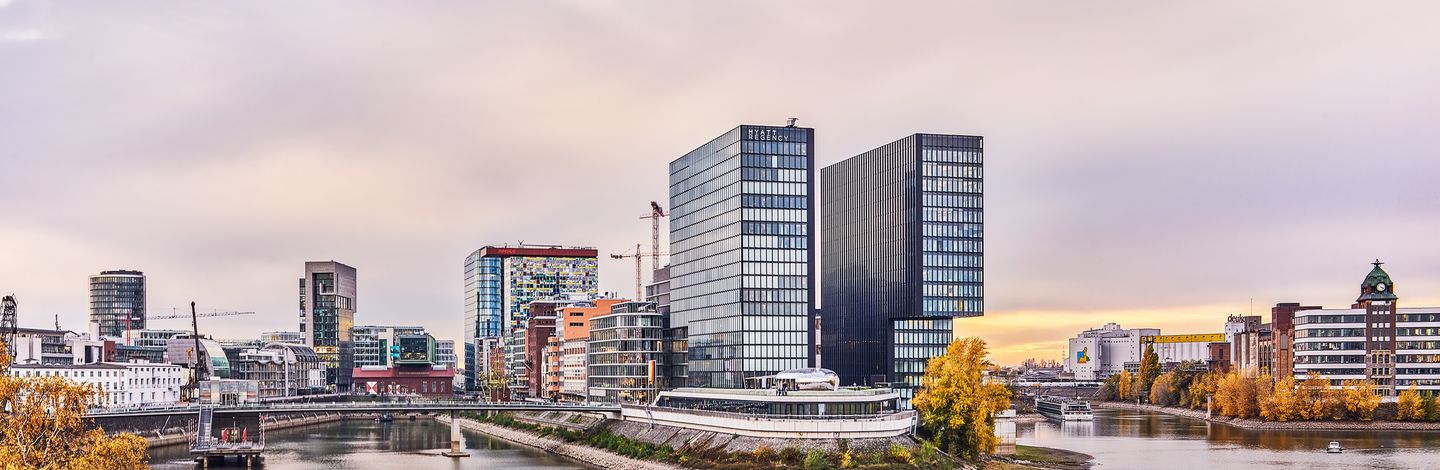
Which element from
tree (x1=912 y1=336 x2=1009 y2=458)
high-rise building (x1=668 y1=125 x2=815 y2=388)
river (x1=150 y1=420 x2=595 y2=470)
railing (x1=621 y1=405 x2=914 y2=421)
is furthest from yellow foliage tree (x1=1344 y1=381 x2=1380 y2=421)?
river (x1=150 y1=420 x2=595 y2=470)

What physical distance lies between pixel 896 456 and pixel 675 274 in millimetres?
83053

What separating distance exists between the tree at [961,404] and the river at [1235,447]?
13068mm

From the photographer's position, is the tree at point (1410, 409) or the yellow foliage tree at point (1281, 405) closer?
the tree at point (1410, 409)

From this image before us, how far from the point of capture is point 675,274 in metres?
190

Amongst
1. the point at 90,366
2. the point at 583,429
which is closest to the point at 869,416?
the point at 583,429

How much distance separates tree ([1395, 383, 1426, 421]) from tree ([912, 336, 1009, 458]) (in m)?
91.3

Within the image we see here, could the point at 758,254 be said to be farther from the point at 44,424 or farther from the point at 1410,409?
the point at 44,424

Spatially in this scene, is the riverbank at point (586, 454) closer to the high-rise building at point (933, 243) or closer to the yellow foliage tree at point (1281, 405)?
the high-rise building at point (933, 243)

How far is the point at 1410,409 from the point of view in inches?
7456

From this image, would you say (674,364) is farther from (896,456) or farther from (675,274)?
(896,456)

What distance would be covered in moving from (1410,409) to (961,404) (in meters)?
99.1

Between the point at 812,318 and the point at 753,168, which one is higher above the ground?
the point at 753,168

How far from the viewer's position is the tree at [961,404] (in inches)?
4754

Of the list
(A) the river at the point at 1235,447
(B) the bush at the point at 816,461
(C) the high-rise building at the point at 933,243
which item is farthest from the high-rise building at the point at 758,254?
(B) the bush at the point at 816,461
